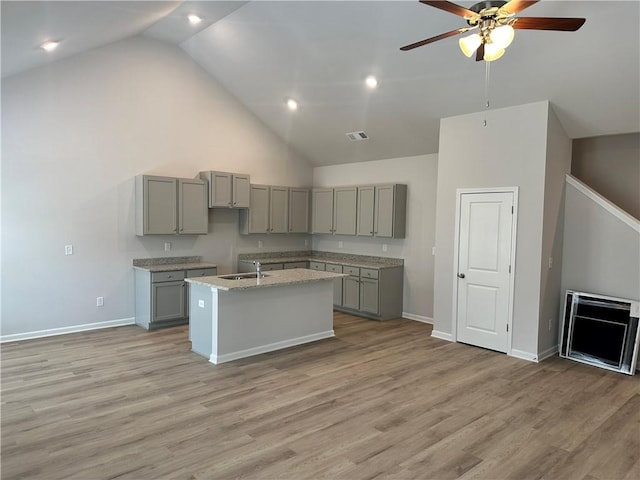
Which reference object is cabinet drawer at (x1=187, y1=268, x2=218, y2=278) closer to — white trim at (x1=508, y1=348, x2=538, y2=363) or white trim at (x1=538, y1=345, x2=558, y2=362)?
white trim at (x1=508, y1=348, x2=538, y2=363)

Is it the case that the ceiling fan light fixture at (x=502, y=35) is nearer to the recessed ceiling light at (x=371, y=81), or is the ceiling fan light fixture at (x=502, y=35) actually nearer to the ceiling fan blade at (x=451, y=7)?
the ceiling fan blade at (x=451, y=7)

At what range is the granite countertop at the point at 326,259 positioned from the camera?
24.4ft

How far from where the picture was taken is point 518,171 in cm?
522

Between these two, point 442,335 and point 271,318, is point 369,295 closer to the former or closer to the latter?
point 442,335

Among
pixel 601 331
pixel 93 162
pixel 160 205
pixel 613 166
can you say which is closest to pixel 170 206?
pixel 160 205

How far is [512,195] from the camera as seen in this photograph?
5.29m

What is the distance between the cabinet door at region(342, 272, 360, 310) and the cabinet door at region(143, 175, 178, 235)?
2.88m

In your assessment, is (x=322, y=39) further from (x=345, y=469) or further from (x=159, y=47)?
(x=345, y=469)

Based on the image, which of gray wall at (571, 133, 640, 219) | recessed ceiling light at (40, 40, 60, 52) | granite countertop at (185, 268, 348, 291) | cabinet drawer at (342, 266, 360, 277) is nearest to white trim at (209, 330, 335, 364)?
granite countertop at (185, 268, 348, 291)

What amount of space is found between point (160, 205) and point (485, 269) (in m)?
4.58

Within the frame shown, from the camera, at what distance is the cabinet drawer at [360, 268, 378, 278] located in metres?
7.01

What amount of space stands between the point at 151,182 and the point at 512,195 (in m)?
4.86

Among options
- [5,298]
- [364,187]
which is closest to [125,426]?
[5,298]

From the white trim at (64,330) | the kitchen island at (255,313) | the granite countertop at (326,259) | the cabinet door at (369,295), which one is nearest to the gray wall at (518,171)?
the cabinet door at (369,295)
